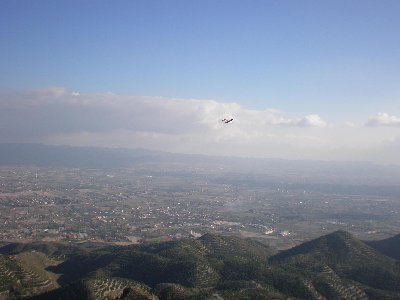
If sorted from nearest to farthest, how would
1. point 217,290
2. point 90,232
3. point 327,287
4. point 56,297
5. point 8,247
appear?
point 56,297 < point 217,290 < point 327,287 < point 8,247 < point 90,232

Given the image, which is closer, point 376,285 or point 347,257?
point 376,285

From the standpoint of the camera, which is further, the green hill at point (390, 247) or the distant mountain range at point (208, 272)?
the green hill at point (390, 247)

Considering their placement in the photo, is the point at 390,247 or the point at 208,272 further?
the point at 390,247

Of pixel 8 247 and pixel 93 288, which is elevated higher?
pixel 93 288

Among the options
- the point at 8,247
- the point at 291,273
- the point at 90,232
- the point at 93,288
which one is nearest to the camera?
the point at 93,288

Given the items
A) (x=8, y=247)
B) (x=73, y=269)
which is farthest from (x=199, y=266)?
(x=8, y=247)

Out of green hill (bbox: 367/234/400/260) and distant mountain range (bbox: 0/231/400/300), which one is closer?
distant mountain range (bbox: 0/231/400/300)

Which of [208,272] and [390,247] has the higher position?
[390,247]

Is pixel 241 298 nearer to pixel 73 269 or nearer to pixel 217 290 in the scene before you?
pixel 217 290
